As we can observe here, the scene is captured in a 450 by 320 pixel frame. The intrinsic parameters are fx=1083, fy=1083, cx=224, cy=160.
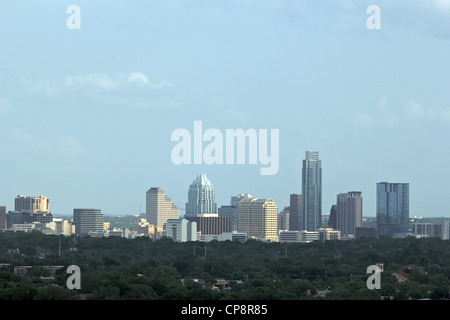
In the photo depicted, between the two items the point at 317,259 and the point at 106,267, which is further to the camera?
A: the point at 317,259
